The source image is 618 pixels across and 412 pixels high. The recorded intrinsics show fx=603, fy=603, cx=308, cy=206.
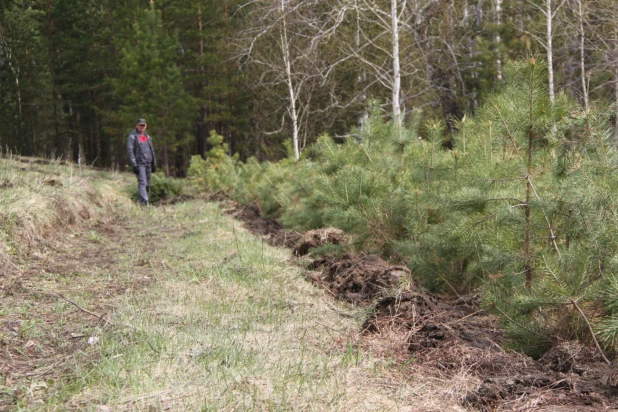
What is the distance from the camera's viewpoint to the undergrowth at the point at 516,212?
Answer: 3377mm

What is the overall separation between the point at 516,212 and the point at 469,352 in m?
1.03

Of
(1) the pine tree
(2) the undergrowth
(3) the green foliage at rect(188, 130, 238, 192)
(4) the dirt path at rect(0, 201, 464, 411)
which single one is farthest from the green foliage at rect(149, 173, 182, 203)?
(2) the undergrowth

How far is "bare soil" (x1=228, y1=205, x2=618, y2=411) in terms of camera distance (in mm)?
2898

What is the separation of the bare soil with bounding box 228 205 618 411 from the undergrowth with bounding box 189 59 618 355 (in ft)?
0.61

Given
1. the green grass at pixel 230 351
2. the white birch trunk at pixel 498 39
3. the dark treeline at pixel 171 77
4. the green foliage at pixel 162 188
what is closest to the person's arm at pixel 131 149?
the green foliage at pixel 162 188

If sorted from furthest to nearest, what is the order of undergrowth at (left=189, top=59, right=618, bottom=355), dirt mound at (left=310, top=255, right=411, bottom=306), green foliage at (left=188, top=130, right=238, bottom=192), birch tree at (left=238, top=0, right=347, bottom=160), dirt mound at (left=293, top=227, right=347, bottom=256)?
1. birch tree at (left=238, top=0, right=347, bottom=160)
2. green foliage at (left=188, top=130, right=238, bottom=192)
3. dirt mound at (left=293, top=227, right=347, bottom=256)
4. dirt mound at (left=310, top=255, right=411, bottom=306)
5. undergrowth at (left=189, top=59, right=618, bottom=355)

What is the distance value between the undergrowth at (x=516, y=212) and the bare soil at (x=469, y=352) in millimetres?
186

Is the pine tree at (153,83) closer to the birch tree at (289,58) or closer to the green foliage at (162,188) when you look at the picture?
the birch tree at (289,58)

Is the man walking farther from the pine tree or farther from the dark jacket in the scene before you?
the pine tree

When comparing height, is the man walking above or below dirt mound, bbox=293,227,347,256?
above

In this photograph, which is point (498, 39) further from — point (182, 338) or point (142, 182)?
point (182, 338)

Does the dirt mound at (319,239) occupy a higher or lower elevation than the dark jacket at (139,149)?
lower

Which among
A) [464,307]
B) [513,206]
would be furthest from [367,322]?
[513,206]

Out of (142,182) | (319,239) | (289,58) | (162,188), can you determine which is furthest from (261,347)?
(289,58)
